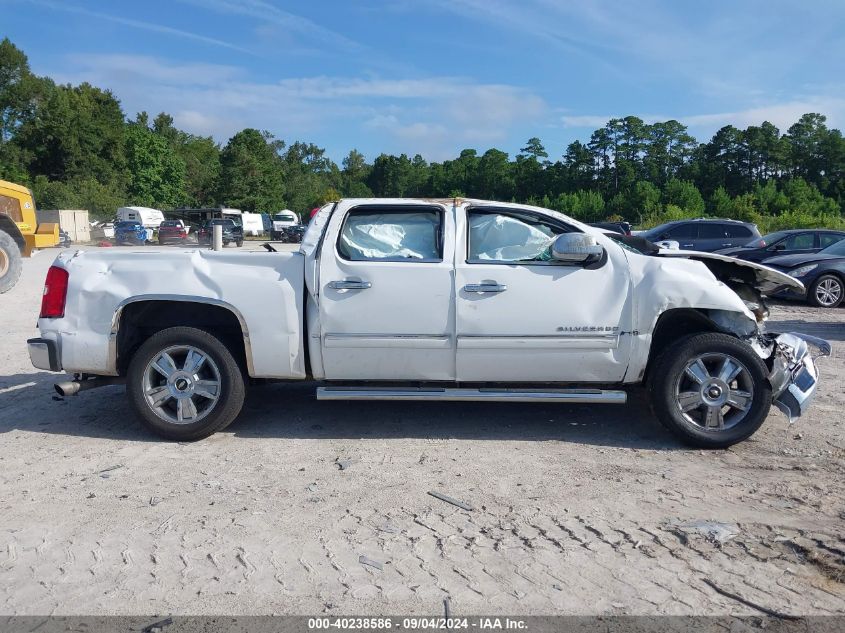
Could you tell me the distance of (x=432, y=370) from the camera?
5211 millimetres

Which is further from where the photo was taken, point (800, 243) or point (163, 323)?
point (800, 243)

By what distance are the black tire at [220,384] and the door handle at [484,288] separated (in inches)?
71.2

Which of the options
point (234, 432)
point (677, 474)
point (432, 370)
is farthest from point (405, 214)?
point (677, 474)

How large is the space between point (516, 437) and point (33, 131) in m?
79.0

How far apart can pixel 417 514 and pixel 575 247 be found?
221 centimetres

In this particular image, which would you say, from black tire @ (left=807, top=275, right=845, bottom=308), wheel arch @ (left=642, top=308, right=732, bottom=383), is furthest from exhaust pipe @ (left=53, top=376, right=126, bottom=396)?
black tire @ (left=807, top=275, right=845, bottom=308)

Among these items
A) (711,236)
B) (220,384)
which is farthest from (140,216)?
(220,384)

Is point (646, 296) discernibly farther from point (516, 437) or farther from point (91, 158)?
point (91, 158)

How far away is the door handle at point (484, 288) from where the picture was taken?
5137 mm

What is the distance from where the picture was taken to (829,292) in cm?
1331

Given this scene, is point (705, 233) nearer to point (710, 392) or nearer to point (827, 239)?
point (827, 239)

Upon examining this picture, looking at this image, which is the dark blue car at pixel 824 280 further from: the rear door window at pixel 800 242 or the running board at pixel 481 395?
the running board at pixel 481 395

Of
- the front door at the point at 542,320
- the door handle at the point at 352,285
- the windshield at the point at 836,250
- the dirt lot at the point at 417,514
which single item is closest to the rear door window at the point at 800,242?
the windshield at the point at 836,250

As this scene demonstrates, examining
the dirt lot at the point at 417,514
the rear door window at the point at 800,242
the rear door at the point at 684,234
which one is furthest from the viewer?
the rear door at the point at 684,234
